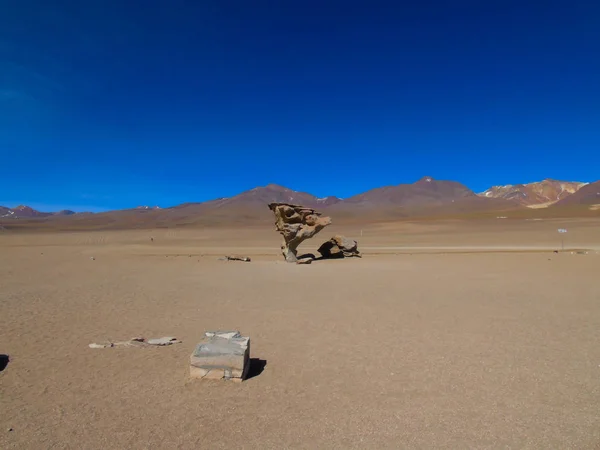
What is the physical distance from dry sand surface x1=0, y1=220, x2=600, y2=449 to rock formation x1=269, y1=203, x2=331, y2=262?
11958 mm

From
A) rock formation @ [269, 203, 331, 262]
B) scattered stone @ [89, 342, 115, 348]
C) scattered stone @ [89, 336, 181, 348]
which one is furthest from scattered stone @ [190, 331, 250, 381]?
rock formation @ [269, 203, 331, 262]

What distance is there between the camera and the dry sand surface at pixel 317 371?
4.57 meters

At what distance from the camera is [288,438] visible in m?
4.46

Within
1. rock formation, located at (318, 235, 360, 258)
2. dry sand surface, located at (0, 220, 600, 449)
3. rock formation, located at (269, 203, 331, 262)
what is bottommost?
dry sand surface, located at (0, 220, 600, 449)

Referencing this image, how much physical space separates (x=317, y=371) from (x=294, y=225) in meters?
19.8

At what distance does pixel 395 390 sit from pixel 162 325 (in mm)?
6008

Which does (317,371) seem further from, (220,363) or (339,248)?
(339,248)

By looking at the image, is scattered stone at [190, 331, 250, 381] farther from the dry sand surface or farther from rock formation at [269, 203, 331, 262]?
rock formation at [269, 203, 331, 262]

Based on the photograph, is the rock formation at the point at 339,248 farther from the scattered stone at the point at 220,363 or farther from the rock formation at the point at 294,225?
the scattered stone at the point at 220,363

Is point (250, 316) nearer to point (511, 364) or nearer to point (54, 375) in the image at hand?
point (54, 375)

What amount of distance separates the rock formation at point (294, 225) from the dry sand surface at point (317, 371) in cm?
1196

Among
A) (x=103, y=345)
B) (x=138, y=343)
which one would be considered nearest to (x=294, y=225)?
(x=138, y=343)

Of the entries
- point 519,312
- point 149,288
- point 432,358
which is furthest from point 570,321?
point 149,288

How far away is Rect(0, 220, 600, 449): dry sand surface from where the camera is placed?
15.0 ft
